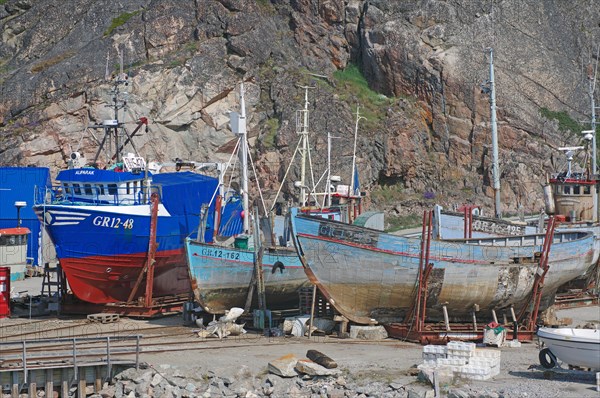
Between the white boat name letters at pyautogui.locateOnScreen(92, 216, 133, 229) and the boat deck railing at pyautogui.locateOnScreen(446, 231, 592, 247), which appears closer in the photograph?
the boat deck railing at pyautogui.locateOnScreen(446, 231, 592, 247)

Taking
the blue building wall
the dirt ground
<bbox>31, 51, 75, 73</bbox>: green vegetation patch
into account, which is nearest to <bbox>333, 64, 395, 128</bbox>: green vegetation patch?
<bbox>31, 51, 75, 73</bbox>: green vegetation patch

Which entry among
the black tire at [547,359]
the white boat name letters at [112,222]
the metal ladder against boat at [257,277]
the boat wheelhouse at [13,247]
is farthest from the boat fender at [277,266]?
the boat wheelhouse at [13,247]

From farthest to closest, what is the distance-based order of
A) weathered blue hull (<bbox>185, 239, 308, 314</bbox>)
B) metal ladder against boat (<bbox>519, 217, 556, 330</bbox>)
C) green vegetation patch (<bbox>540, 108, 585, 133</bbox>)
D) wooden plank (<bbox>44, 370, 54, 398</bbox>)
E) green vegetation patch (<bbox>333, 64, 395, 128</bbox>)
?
green vegetation patch (<bbox>540, 108, 585, 133</bbox>) < green vegetation patch (<bbox>333, 64, 395, 128</bbox>) < weathered blue hull (<bbox>185, 239, 308, 314</bbox>) < metal ladder against boat (<bbox>519, 217, 556, 330</bbox>) < wooden plank (<bbox>44, 370, 54, 398</bbox>)

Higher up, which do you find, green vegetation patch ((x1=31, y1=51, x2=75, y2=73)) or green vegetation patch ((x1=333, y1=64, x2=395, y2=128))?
green vegetation patch ((x1=31, y1=51, x2=75, y2=73))

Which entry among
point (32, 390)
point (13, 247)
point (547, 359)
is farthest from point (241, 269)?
point (13, 247)

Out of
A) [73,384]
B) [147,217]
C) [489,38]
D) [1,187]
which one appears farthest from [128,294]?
[489,38]

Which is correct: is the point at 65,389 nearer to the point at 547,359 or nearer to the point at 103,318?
the point at 103,318

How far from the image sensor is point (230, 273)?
1242 inches

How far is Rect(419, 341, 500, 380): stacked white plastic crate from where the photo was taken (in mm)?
22250

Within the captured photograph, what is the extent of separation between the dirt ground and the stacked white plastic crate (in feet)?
0.91

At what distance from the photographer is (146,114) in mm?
57500

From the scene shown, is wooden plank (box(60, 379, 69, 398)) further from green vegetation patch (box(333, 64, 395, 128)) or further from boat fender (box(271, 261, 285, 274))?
green vegetation patch (box(333, 64, 395, 128))

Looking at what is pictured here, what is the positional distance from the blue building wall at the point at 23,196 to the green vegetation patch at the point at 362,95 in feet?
69.1

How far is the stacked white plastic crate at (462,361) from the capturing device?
2225 centimetres
